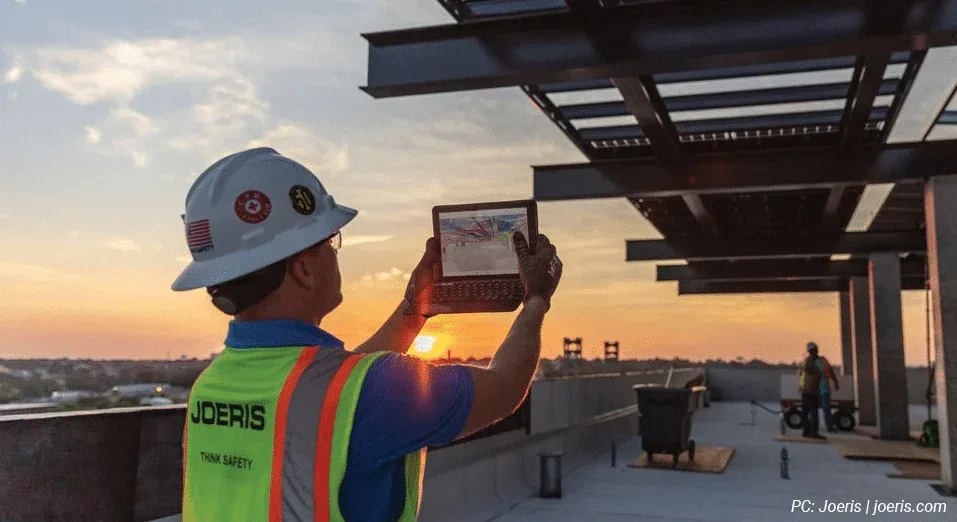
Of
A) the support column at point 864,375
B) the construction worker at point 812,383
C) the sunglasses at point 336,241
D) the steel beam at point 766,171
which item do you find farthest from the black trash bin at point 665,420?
the sunglasses at point 336,241

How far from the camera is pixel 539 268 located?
2113 millimetres

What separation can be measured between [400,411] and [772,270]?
2557 centimetres

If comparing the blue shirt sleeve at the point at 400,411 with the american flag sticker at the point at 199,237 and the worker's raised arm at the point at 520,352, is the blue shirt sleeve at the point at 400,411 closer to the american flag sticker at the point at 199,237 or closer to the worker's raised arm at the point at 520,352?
the worker's raised arm at the point at 520,352

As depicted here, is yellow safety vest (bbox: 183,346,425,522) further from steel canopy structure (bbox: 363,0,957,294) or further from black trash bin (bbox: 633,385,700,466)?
black trash bin (bbox: 633,385,700,466)

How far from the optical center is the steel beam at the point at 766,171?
12.6 m

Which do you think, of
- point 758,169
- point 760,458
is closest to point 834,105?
point 758,169

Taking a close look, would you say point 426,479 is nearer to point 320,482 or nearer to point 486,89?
point 486,89

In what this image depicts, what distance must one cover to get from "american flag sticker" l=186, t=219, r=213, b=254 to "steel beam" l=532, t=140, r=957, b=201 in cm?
1197

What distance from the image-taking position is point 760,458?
16.2 m

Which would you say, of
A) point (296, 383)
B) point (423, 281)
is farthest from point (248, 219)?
point (423, 281)

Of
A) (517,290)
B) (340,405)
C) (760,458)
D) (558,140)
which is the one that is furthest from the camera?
(760,458)

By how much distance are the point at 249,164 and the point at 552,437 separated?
12430 millimetres

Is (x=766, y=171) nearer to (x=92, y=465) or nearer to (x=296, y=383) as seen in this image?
(x=92, y=465)

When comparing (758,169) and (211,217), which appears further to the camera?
(758,169)
